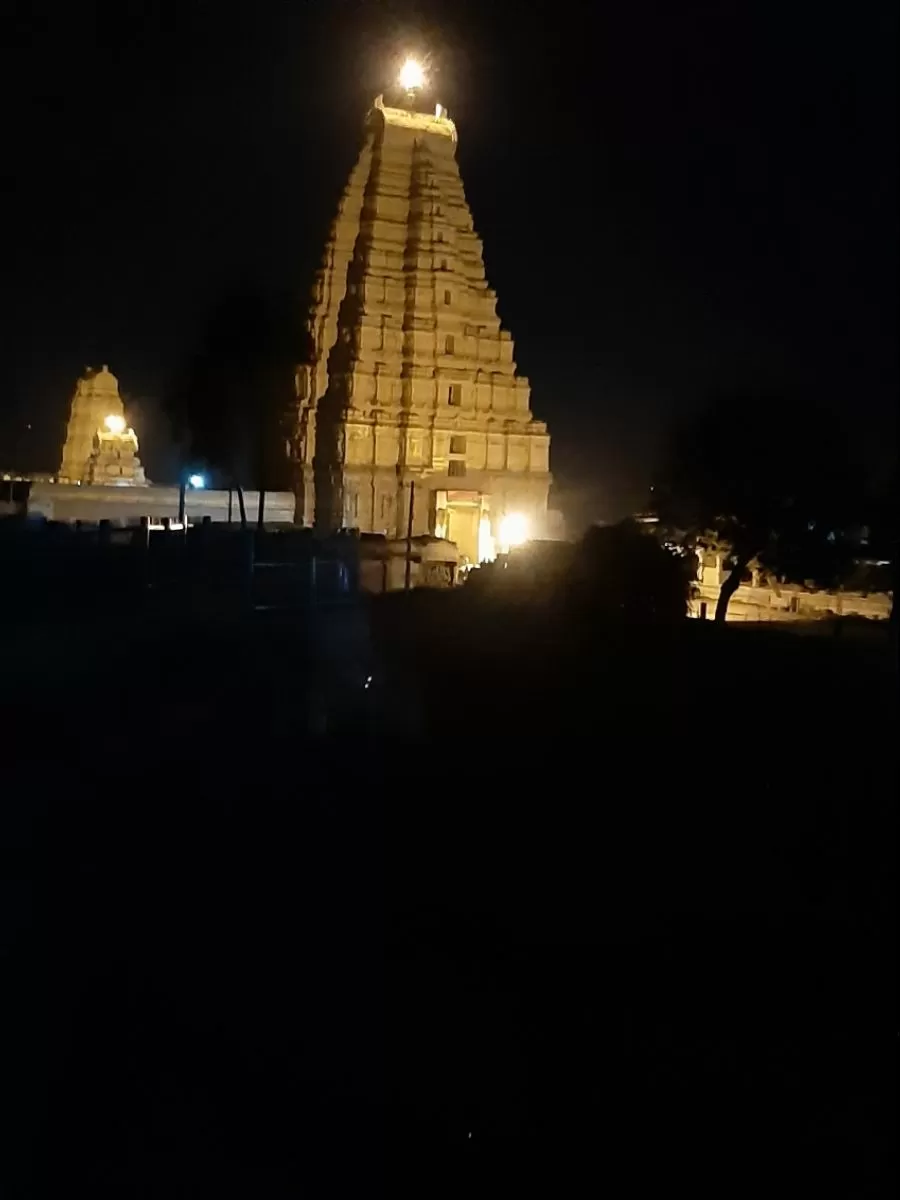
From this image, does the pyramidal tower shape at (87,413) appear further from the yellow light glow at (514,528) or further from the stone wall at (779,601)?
the stone wall at (779,601)

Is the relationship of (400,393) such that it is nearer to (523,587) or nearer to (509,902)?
(523,587)

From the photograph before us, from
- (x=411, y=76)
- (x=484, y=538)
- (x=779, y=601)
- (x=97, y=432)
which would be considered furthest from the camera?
(x=97, y=432)

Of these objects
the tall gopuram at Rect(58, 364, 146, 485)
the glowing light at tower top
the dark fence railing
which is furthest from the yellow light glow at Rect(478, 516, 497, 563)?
the dark fence railing

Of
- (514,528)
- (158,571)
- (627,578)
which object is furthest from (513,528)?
(158,571)

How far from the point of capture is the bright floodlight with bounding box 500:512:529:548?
99.2 ft

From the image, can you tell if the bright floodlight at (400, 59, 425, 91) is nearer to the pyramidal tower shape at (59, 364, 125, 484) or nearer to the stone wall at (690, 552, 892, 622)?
the stone wall at (690, 552, 892, 622)

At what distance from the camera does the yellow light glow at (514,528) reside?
30.2 metres

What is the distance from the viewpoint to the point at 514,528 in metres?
30.4

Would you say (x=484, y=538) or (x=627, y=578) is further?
(x=484, y=538)

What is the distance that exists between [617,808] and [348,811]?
5.86 ft

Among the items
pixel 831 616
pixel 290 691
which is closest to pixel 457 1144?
pixel 290 691

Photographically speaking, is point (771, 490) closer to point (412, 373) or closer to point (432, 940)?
point (412, 373)

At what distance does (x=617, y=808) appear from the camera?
784cm

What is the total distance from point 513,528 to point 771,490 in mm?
9164
